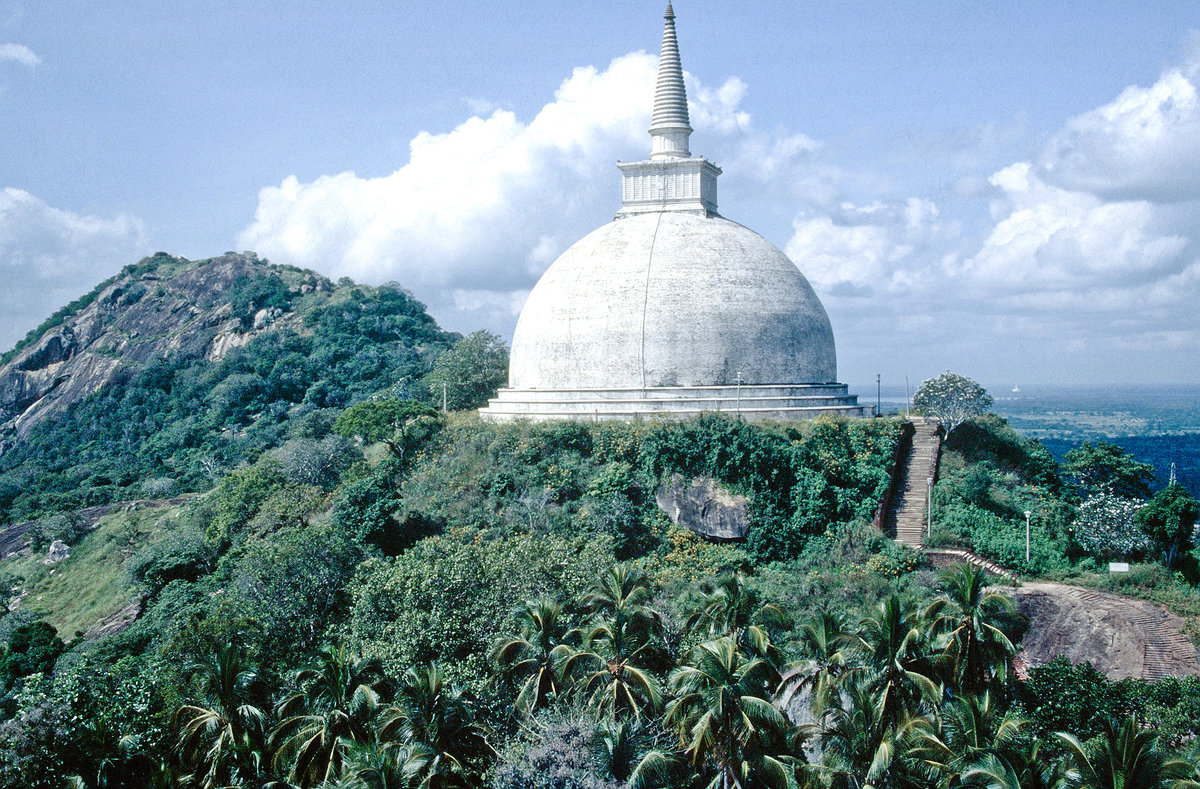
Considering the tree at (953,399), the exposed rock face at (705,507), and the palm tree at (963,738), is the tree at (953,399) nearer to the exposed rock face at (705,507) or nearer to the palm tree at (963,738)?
the exposed rock face at (705,507)

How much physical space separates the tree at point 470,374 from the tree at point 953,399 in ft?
49.9

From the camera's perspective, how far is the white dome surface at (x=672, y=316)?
2984 cm

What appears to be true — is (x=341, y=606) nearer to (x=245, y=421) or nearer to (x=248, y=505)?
(x=248, y=505)

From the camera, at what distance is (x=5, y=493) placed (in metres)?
55.0

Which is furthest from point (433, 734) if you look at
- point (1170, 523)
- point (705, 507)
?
point (1170, 523)

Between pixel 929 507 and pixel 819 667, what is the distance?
11395 mm

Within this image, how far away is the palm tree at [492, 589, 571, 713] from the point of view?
16891 mm

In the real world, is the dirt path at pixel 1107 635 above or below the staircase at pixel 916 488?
below

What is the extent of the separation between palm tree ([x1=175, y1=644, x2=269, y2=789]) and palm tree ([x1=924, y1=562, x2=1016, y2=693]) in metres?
10.8

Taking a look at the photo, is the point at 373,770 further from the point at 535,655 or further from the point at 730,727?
the point at 730,727

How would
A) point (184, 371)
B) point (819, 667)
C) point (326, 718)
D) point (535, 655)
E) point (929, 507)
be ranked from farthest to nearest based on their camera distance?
point (184, 371)
point (929, 507)
point (535, 655)
point (819, 667)
point (326, 718)

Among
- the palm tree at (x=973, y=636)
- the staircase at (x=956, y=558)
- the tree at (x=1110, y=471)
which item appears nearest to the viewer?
the palm tree at (x=973, y=636)

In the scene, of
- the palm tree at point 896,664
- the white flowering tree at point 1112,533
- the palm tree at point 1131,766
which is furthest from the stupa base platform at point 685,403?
the palm tree at point 1131,766

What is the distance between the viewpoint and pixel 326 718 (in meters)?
15.6
